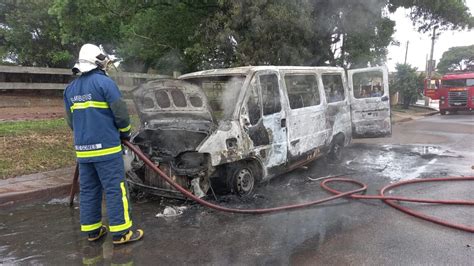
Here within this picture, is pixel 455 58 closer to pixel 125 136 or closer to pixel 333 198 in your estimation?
pixel 333 198

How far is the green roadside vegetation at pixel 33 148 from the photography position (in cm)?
620

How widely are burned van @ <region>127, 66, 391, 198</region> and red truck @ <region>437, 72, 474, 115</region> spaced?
1958 centimetres

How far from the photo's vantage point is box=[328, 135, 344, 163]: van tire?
7.60 m

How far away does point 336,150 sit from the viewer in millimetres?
7727

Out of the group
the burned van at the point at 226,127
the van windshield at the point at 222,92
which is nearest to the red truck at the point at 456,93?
the burned van at the point at 226,127

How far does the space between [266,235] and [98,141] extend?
190 cm

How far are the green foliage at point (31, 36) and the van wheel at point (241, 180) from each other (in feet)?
46.5

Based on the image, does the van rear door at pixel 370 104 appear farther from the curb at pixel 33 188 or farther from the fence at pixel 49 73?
the curb at pixel 33 188

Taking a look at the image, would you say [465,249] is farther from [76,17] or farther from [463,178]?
[76,17]

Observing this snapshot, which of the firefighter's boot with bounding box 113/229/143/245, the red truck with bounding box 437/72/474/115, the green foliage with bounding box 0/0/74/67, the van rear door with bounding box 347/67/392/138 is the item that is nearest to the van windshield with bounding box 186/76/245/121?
the firefighter's boot with bounding box 113/229/143/245

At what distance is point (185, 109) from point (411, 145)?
7.06 m

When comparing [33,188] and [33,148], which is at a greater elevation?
[33,148]

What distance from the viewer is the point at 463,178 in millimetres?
6180

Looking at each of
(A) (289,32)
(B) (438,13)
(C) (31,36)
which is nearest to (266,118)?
(A) (289,32)
